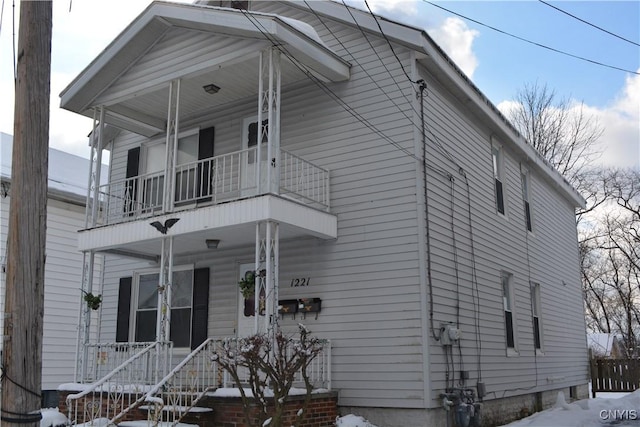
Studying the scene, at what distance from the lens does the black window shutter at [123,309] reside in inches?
528

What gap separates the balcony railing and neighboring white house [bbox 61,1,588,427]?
6 cm

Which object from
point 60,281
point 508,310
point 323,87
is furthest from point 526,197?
point 60,281

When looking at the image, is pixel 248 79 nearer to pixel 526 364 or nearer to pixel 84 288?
pixel 84 288

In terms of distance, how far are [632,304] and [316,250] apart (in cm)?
3377

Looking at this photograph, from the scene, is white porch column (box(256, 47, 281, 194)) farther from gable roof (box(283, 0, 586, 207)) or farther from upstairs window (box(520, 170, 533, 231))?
upstairs window (box(520, 170, 533, 231))

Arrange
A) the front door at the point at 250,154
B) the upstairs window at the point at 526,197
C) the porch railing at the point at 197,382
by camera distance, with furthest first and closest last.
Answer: the upstairs window at the point at 526,197
the front door at the point at 250,154
the porch railing at the point at 197,382

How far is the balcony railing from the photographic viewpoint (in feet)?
35.7

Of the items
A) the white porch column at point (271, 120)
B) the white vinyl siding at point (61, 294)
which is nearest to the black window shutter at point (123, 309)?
the white vinyl siding at point (61, 294)

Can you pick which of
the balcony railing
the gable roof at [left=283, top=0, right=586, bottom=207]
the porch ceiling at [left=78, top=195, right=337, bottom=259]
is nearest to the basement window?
the gable roof at [left=283, top=0, right=586, bottom=207]

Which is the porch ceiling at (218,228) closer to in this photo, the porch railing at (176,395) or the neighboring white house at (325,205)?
the neighboring white house at (325,205)

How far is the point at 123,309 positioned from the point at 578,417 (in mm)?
9440

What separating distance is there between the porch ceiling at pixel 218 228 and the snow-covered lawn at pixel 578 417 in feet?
10.0

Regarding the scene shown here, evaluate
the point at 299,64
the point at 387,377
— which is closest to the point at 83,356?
the point at 387,377

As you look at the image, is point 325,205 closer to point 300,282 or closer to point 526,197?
point 300,282
